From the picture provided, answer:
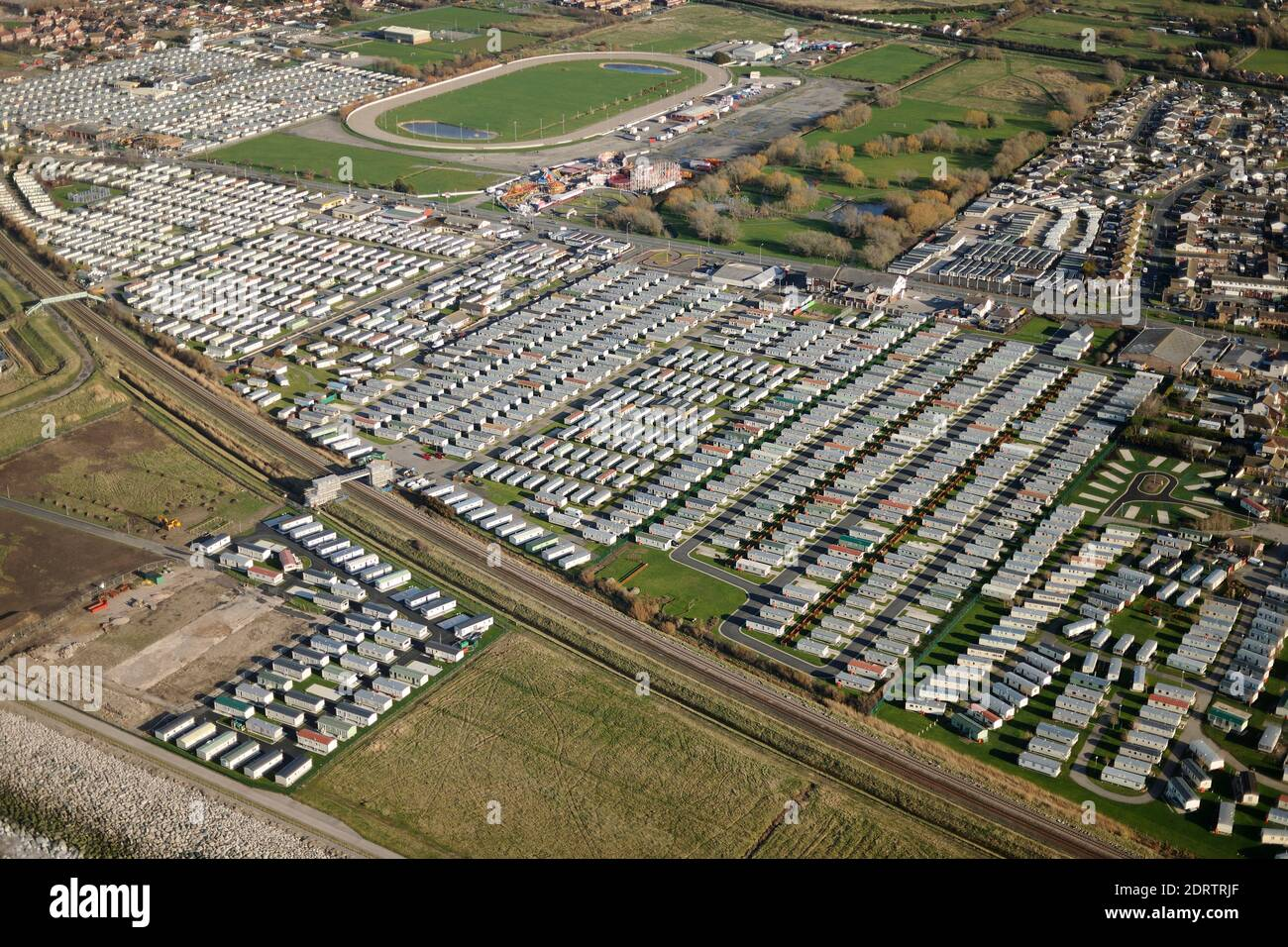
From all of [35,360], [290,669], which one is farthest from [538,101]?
[290,669]

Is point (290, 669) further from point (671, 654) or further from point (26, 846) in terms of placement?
point (671, 654)

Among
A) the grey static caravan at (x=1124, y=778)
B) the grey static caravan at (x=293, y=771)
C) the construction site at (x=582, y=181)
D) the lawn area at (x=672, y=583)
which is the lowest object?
the grey static caravan at (x=1124, y=778)

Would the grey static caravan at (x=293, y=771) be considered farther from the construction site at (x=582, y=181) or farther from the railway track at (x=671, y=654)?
the construction site at (x=582, y=181)

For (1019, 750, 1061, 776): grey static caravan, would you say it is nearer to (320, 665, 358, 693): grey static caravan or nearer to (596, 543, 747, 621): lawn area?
(596, 543, 747, 621): lawn area

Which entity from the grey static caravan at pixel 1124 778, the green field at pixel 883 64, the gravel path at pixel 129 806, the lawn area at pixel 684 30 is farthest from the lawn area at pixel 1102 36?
the gravel path at pixel 129 806

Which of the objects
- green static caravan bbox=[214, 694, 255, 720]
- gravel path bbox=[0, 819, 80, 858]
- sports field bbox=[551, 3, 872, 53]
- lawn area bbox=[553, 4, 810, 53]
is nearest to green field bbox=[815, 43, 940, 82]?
sports field bbox=[551, 3, 872, 53]

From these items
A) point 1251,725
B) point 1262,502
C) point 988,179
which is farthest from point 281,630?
point 988,179

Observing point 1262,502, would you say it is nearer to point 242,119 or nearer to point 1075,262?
point 1075,262
